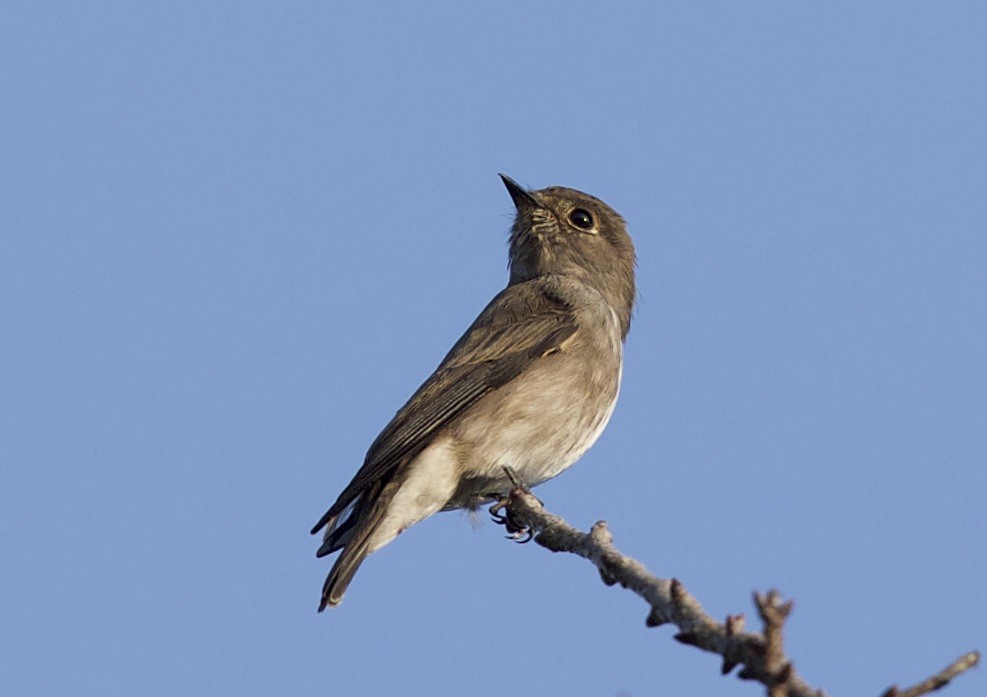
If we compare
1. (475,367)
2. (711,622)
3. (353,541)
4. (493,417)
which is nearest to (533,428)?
(493,417)

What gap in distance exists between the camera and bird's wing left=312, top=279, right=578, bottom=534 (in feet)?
27.6

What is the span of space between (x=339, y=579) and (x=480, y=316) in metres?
3.24

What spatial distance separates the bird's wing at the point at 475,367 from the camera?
8.41m

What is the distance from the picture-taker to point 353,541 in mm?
7906

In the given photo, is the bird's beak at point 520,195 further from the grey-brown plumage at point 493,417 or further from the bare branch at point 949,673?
the bare branch at point 949,673

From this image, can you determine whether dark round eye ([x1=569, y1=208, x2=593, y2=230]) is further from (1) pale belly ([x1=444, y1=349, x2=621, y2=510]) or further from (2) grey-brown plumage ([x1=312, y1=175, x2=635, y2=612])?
(1) pale belly ([x1=444, y1=349, x2=621, y2=510])

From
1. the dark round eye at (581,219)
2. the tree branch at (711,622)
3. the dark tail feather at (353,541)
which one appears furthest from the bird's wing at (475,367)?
the tree branch at (711,622)

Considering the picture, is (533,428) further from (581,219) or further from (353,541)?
(581,219)

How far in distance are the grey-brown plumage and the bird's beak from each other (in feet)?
2.81

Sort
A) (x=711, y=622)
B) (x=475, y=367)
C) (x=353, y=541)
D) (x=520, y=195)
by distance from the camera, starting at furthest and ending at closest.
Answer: (x=520, y=195), (x=475, y=367), (x=353, y=541), (x=711, y=622)

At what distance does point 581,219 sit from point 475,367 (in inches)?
99.2

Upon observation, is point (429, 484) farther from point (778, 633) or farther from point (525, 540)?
point (778, 633)

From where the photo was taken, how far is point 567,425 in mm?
8875

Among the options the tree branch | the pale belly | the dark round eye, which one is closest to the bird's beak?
the dark round eye
